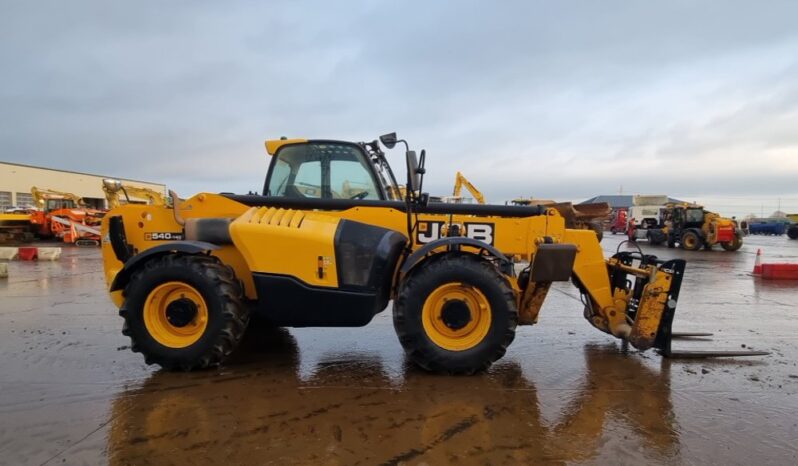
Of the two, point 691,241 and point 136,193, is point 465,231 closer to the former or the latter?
point 136,193

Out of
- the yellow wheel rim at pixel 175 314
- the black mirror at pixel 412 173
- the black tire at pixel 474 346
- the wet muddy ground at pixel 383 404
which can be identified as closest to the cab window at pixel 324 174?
the black mirror at pixel 412 173

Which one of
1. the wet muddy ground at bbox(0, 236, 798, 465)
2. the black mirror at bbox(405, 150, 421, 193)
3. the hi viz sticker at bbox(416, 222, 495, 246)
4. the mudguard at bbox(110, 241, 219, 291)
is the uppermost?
the black mirror at bbox(405, 150, 421, 193)

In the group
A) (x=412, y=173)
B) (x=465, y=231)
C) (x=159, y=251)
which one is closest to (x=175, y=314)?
(x=159, y=251)

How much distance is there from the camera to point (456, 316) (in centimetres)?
413

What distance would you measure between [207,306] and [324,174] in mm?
1704

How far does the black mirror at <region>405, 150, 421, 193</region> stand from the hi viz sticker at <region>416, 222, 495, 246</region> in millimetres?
447

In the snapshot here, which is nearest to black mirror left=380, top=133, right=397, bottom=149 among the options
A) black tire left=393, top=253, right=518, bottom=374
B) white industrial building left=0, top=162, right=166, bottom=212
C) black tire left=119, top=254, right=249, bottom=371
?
black tire left=393, top=253, right=518, bottom=374

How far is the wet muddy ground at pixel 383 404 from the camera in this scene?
2.92 metres

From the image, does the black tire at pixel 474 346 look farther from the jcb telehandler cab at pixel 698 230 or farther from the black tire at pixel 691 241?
the black tire at pixel 691 241

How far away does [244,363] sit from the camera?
454 cm

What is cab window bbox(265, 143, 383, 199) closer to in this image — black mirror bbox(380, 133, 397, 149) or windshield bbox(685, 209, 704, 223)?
black mirror bbox(380, 133, 397, 149)

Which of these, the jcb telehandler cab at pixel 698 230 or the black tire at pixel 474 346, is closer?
the black tire at pixel 474 346

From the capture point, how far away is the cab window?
4887 mm

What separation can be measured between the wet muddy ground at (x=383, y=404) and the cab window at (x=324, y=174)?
1.62m
